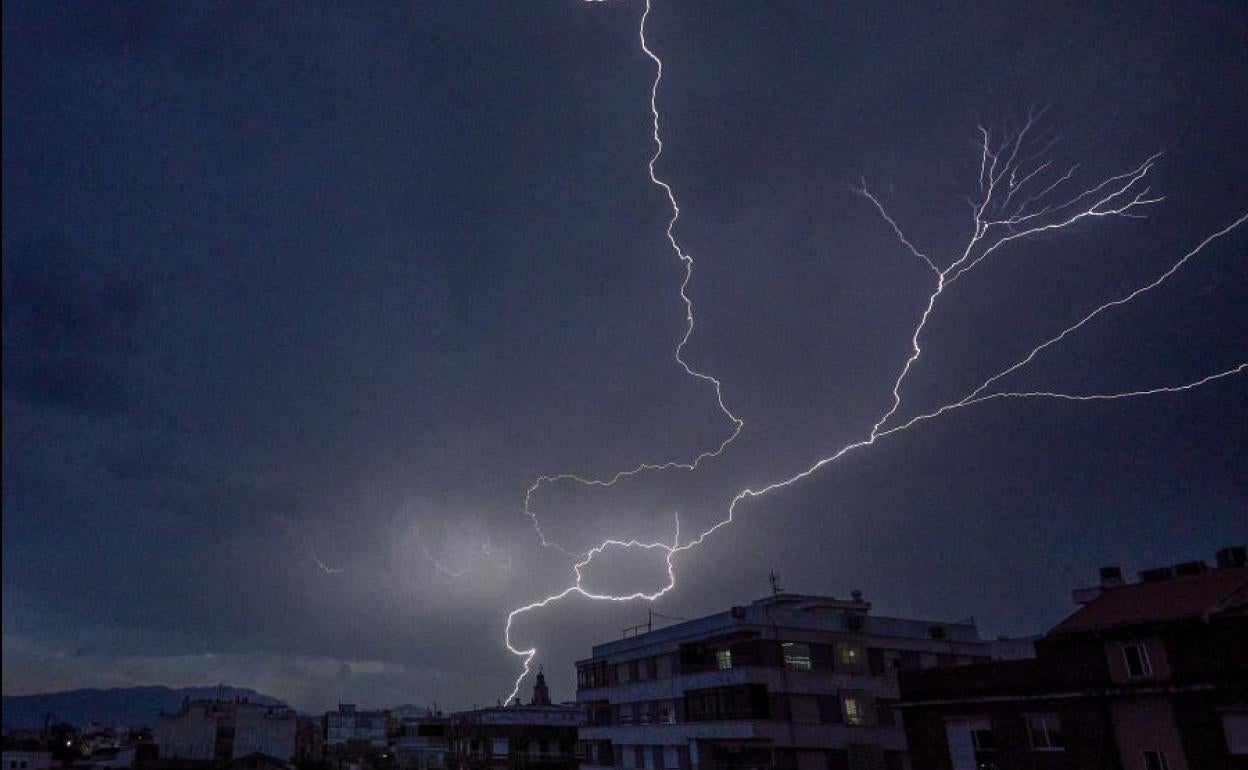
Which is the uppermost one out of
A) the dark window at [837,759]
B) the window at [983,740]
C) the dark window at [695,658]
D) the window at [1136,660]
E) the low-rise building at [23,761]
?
the dark window at [695,658]

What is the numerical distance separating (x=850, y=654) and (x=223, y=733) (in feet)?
147

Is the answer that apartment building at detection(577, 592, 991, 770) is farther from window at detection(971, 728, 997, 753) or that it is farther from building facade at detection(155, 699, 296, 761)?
building facade at detection(155, 699, 296, 761)

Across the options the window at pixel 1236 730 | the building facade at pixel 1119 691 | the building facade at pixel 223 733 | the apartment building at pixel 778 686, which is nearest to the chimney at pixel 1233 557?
the building facade at pixel 1119 691

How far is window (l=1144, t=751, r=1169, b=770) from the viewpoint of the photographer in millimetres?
21195

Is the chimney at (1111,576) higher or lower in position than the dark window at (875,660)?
higher

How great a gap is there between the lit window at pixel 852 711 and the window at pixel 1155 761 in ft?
45.8

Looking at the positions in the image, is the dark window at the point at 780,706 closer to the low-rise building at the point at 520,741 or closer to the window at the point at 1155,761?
the window at the point at 1155,761

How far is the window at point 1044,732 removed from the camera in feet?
77.0

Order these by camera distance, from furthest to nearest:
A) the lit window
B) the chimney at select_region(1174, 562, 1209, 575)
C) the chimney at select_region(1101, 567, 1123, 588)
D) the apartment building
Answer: the lit window < the apartment building < the chimney at select_region(1101, 567, 1123, 588) < the chimney at select_region(1174, 562, 1209, 575)

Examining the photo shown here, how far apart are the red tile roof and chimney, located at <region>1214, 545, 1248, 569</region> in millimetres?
737

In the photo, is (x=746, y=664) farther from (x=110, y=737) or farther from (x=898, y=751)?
(x=110, y=737)

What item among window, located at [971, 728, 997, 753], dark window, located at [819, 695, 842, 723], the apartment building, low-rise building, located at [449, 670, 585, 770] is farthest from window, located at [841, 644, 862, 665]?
low-rise building, located at [449, 670, 585, 770]

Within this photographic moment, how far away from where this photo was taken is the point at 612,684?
42.5m

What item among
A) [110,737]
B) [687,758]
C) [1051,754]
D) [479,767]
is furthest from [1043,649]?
[110,737]
